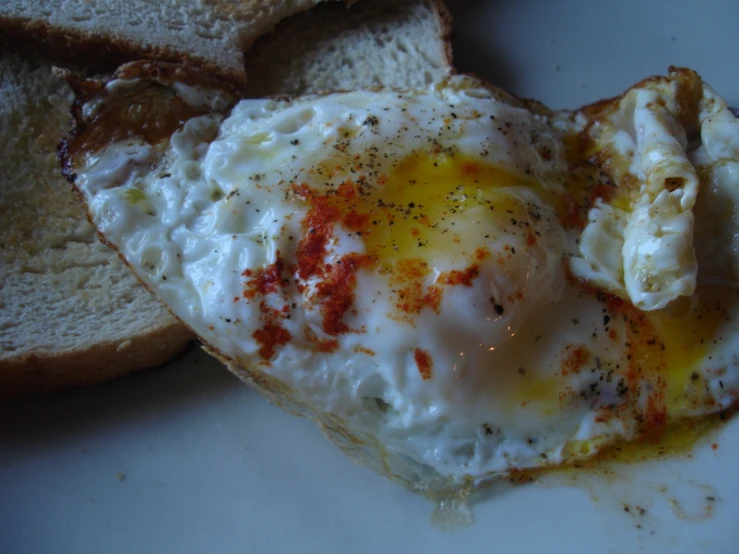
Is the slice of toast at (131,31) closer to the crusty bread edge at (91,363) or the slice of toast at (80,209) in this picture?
the slice of toast at (80,209)

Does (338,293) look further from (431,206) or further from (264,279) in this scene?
(431,206)

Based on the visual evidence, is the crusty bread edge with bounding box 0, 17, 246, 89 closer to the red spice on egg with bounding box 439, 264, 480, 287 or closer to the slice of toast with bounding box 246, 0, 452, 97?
the slice of toast with bounding box 246, 0, 452, 97

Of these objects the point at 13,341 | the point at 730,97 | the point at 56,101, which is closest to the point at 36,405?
the point at 13,341

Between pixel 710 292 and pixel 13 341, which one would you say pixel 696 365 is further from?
pixel 13 341

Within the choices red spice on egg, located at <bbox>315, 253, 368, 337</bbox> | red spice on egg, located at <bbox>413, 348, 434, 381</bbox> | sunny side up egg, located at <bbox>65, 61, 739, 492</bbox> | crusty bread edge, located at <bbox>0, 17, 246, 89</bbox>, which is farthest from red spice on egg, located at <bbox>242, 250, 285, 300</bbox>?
crusty bread edge, located at <bbox>0, 17, 246, 89</bbox>

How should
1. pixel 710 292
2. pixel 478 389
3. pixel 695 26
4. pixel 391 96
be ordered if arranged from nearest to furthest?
pixel 478 389
pixel 710 292
pixel 391 96
pixel 695 26

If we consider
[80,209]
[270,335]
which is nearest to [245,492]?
[270,335]

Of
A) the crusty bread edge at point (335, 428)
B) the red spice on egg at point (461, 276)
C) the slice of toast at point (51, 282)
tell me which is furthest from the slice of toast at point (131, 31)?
the red spice on egg at point (461, 276)
